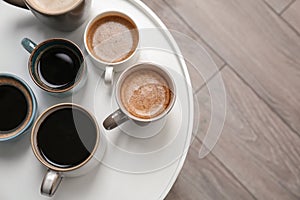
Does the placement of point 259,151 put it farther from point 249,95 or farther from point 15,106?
point 15,106

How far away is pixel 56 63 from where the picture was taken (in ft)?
2.94

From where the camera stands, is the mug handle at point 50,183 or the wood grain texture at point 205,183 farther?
the wood grain texture at point 205,183

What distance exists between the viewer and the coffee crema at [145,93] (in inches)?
34.4

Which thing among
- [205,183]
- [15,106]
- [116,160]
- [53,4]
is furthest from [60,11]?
[205,183]

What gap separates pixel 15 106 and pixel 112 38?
9.8 inches

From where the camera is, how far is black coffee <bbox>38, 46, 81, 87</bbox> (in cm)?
89

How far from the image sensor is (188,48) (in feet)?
3.12

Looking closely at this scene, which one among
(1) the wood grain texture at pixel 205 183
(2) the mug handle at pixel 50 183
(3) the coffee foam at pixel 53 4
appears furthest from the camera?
(1) the wood grain texture at pixel 205 183

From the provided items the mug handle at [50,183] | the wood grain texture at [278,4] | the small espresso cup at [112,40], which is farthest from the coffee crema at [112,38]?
the wood grain texture at [278,4]

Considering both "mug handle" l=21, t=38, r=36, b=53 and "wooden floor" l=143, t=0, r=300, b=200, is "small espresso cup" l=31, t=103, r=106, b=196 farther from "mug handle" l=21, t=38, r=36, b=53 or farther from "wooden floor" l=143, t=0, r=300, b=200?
"wooden floor" l=143, t=0, r=300, b=200

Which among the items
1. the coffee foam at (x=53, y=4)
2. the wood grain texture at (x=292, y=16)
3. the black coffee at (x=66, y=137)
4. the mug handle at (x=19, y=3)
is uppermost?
the wood grain texture at (x=292, y=16)

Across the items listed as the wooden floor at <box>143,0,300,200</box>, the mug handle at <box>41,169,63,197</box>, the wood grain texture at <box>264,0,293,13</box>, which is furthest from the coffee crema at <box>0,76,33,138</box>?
the wood grain texture at <box>264,0,293,13</box>

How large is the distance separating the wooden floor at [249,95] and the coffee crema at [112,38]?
0.45 m

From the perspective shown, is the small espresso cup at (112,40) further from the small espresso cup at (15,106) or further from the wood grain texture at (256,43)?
the wood grain texture at (256,43)
